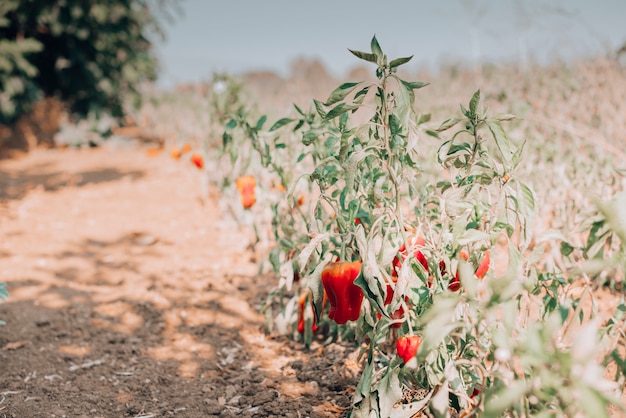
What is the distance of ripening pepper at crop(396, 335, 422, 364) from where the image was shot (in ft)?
3.67

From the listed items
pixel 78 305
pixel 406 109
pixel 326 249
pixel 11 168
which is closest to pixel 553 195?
pixel 326 249

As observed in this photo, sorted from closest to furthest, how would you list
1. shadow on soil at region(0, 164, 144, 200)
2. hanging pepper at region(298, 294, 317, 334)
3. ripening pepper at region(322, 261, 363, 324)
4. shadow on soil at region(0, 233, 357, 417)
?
ripening pepper at region(322, 261, 363, 324) < shadow on soil at region(0, 233, 357, 417) < hanging pepper at region(298, 294, 317, 334) < shadow on soil at region(0, 164, 144, 200)

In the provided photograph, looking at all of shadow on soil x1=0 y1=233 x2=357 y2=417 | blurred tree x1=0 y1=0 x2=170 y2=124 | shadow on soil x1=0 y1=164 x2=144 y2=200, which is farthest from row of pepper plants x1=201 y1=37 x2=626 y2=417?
blurred tree x1=0 y1=0 x2=170 y2=124

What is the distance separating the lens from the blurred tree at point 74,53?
7008 millimetres

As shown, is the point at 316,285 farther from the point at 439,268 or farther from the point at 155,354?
the point at 155,354

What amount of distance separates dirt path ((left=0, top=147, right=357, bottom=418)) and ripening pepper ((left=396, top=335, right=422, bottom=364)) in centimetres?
55

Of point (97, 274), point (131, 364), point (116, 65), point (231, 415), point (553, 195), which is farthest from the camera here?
point (116, 65)

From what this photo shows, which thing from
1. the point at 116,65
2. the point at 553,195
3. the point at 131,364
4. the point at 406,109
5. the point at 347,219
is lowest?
the point at 131,364

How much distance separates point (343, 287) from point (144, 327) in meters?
1.45

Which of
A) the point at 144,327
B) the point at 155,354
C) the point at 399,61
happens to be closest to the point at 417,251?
the point at 399,61

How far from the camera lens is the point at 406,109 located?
44.4 inches

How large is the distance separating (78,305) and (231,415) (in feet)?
A: 4.36

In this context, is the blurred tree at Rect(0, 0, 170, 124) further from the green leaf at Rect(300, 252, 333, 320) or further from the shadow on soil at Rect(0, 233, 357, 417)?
the green leaf at Rect(300, 252, 333, 320)

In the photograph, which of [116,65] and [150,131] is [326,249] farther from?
[150,131]
